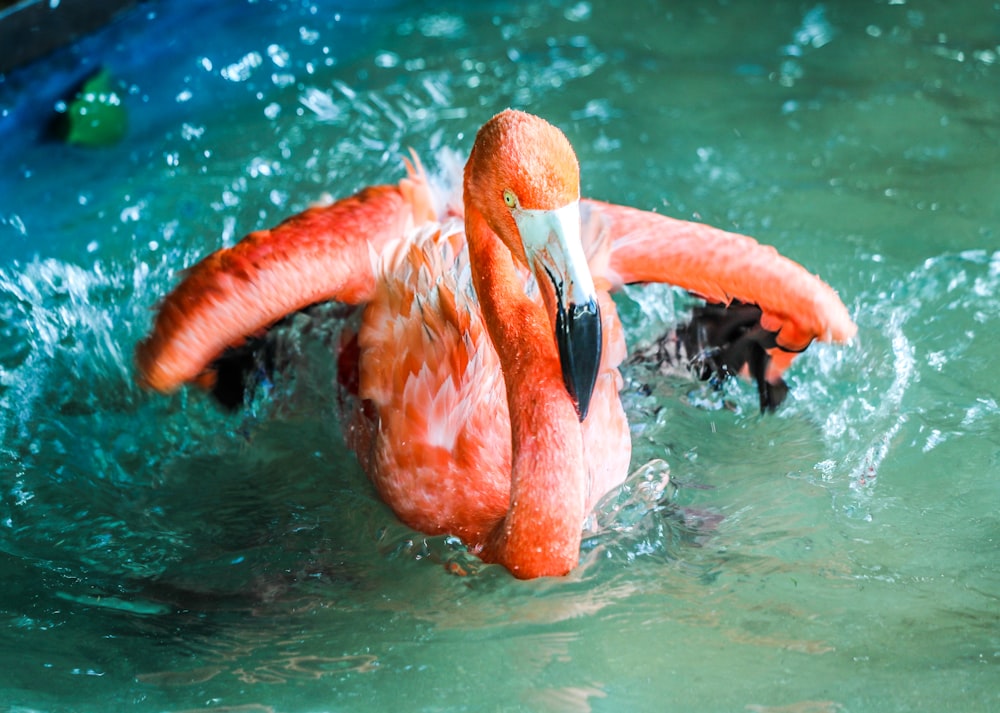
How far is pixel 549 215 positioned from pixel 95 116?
3786 millimetres

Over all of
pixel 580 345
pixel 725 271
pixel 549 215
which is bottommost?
pixel 725 271

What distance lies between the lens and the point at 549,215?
2400 millimetres

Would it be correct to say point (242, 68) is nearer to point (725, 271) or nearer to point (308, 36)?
point (308, 36)

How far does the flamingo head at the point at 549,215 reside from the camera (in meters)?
2.39

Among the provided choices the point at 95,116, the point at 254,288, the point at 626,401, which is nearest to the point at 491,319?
the point at 254,288

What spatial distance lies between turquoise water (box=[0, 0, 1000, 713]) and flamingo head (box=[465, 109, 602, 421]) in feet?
2.45

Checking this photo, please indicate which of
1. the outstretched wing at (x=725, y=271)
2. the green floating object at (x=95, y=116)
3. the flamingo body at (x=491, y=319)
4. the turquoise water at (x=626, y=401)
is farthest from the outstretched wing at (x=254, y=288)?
the green floating object at (x=95, y=116)

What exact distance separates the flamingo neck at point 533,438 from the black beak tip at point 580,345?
96 millimetres

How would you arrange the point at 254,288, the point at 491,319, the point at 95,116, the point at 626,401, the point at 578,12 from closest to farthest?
the point at 491,319 → the point at 254,288 → the point at 626,401 → the point at 95,116 → the point at 578,12

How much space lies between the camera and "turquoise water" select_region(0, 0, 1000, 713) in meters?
2.54

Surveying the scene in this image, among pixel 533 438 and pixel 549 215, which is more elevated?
pixel 549 215

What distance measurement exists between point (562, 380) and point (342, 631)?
0.85m

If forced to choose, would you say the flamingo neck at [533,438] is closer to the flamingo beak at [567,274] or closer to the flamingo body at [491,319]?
the flamingo body at [491,319]

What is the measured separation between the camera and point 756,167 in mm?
4789
